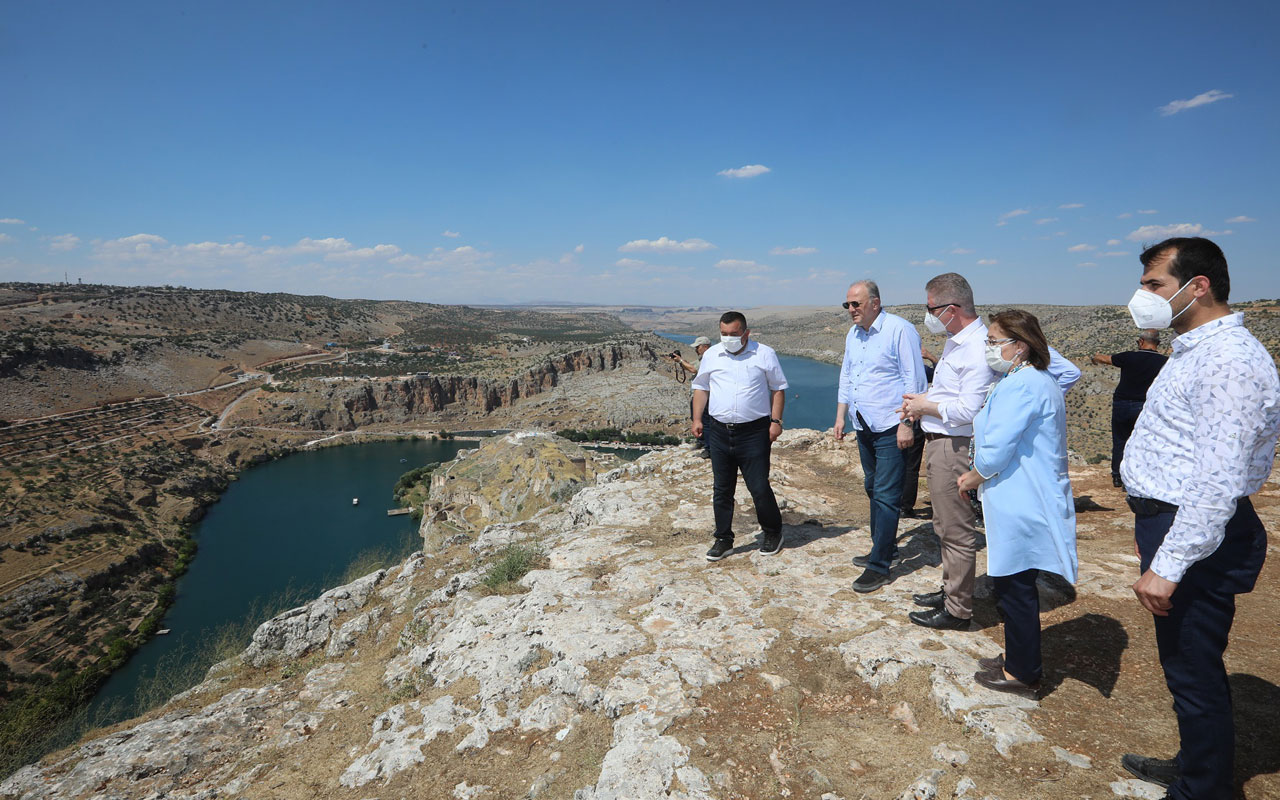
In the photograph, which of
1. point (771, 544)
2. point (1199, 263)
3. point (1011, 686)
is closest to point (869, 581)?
point (771, 544)

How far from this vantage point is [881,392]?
174 inches

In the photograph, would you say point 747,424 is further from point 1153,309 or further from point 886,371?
point 1153,309

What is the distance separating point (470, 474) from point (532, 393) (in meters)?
70.8

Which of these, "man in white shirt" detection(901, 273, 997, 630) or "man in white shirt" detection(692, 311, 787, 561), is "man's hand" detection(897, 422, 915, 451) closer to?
"man in white shirt" detection(901, 273, 997, 630)

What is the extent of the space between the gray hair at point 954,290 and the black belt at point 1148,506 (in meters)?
1.86

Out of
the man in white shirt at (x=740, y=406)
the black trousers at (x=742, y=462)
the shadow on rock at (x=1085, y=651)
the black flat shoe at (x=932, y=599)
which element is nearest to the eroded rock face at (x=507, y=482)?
the black trousers at (x=742, y=462)

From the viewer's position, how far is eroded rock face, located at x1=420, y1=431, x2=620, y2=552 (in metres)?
16.8

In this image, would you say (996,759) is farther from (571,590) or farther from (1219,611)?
(571,590)

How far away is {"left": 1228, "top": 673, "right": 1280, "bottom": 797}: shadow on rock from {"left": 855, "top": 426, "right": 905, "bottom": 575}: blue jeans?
197 cm

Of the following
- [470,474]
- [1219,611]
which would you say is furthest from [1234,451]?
[470,474]

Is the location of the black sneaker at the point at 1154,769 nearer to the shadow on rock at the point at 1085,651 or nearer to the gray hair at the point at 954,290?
the shadow on rock at the point at 1085,651

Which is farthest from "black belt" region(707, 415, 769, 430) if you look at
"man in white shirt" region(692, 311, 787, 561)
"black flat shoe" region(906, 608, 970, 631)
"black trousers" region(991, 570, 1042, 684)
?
"black trousers" region(991, 570, 1042, 684)

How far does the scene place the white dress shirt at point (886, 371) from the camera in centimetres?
440

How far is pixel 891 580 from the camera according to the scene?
471cm
